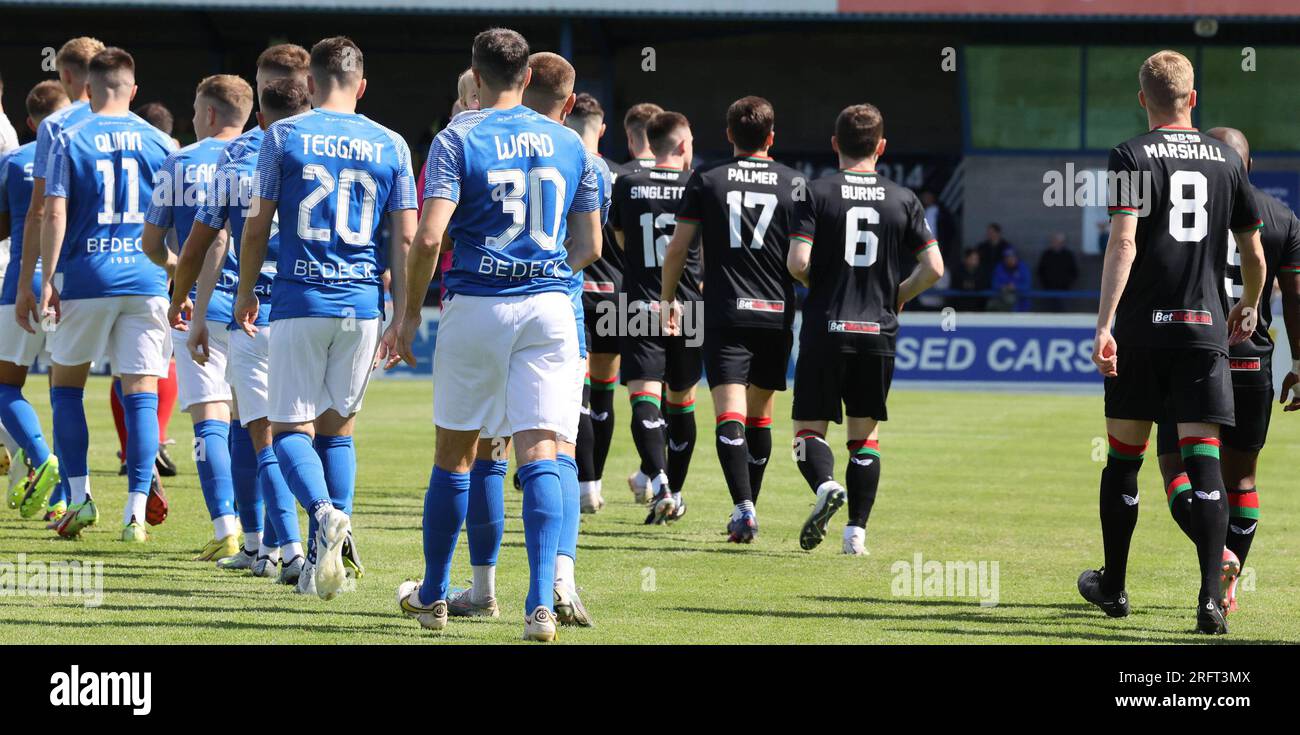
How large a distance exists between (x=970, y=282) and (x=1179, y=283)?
2085 cm

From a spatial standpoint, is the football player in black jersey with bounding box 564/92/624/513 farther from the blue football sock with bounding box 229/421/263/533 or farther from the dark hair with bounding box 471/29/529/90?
the dark hair with bounding box 471/29/529/90

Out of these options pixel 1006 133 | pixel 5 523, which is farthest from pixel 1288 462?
pixel 1006 133

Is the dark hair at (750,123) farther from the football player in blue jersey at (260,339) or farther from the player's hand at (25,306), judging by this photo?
the player's hand at (25,306)

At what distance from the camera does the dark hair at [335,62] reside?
6.50 meters

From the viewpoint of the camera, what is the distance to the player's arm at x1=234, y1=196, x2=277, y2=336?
20.9ft

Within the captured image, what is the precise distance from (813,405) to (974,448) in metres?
6.50

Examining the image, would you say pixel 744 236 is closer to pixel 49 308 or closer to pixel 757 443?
pixel 757 443

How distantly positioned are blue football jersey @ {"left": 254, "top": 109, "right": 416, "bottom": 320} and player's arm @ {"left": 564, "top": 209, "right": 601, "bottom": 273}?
82cm

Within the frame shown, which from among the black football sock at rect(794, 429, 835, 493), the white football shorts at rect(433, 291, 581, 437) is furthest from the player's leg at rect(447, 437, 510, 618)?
the black football sock at rect(794, 429, 835, 493)

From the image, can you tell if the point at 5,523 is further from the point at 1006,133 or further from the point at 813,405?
the point at 1006,133

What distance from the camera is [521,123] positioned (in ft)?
19.1

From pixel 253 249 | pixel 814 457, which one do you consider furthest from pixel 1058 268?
pixel 253 249

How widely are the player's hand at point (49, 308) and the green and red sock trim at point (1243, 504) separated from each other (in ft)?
18.2
